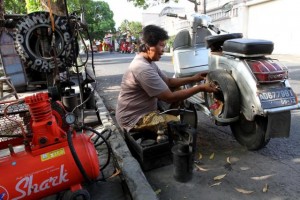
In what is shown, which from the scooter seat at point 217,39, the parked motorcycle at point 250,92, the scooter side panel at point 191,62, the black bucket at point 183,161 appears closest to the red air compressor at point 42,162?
the black bucket at point 183,161

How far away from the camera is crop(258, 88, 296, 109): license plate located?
251cm

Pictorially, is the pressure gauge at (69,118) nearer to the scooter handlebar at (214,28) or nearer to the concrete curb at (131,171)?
the concrete curb at (131,171)

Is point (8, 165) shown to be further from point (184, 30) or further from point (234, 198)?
point (184, 30)

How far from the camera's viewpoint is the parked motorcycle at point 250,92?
2.54m

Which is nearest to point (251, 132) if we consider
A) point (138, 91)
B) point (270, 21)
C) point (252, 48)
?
point (252, 48)

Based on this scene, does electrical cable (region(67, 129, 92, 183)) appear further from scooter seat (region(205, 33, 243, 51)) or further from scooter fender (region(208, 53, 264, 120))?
scooter seat (region(205, 33, 243, 51))

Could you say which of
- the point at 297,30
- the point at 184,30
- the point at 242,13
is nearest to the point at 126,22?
the point at 242,13

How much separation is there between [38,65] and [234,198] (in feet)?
8.64

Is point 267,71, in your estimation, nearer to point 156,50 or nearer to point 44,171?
point 156,50

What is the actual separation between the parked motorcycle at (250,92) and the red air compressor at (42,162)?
1.50m

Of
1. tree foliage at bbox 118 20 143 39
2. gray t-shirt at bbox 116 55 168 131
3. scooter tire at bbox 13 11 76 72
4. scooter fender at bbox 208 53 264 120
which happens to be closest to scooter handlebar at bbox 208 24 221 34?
scooter fender at bbox 208 53 264 120

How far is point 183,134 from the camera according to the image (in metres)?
2.51

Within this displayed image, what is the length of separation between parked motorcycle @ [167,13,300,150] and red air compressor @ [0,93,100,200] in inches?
59.1

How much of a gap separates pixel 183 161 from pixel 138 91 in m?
0.98
